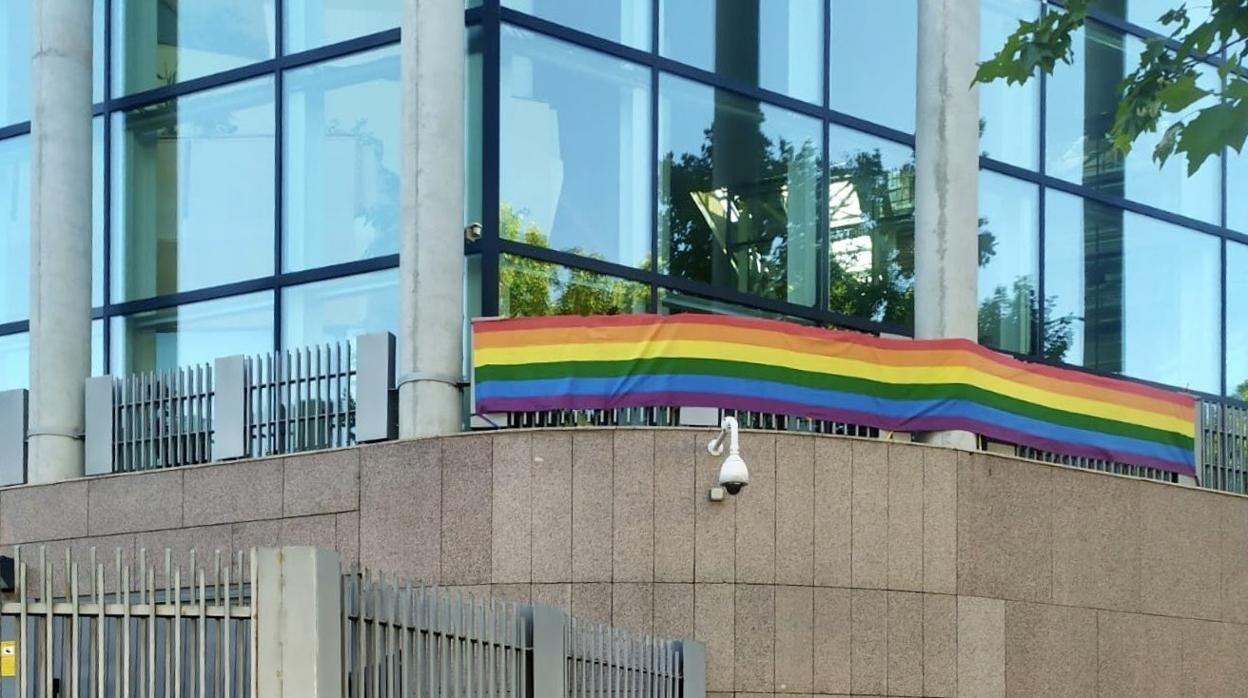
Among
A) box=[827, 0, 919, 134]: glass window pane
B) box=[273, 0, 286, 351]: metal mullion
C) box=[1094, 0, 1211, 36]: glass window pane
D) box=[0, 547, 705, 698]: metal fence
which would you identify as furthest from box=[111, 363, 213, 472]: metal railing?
box=[1094, 0, 1211, 36]: glass window pane

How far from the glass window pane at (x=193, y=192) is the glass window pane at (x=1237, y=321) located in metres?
12.9

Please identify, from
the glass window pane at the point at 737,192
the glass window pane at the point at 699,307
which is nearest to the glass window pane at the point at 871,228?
the glass window pane at the point at 737,192

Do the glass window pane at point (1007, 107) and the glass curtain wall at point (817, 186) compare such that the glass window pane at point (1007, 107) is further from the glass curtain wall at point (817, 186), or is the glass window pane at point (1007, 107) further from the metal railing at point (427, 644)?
the metal railing at point (427, 644)

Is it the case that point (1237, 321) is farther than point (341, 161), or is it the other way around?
point (1237, 321)

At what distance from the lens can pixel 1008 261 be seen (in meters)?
25.2

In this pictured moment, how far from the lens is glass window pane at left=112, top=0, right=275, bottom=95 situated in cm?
2252

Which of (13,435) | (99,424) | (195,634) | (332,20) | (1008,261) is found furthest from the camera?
(1008,261)

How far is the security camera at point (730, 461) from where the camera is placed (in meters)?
18.3

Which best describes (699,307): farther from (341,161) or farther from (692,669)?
(692,669)

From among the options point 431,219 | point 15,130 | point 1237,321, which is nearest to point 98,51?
point 15,130

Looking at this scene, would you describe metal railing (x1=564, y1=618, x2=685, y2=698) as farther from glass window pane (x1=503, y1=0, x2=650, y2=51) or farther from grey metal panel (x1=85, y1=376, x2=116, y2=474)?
grey metal panel (x1=85, y1=376, x2=116, y2=474)

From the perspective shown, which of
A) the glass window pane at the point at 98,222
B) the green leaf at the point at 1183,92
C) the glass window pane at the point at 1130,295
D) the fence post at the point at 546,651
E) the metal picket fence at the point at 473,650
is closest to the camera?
the green leaf at the point at 1183,92

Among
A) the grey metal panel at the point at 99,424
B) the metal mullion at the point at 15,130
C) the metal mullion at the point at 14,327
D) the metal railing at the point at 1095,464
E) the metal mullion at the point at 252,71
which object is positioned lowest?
the metal railing at the point at 1095,464

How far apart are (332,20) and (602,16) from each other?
279cm
